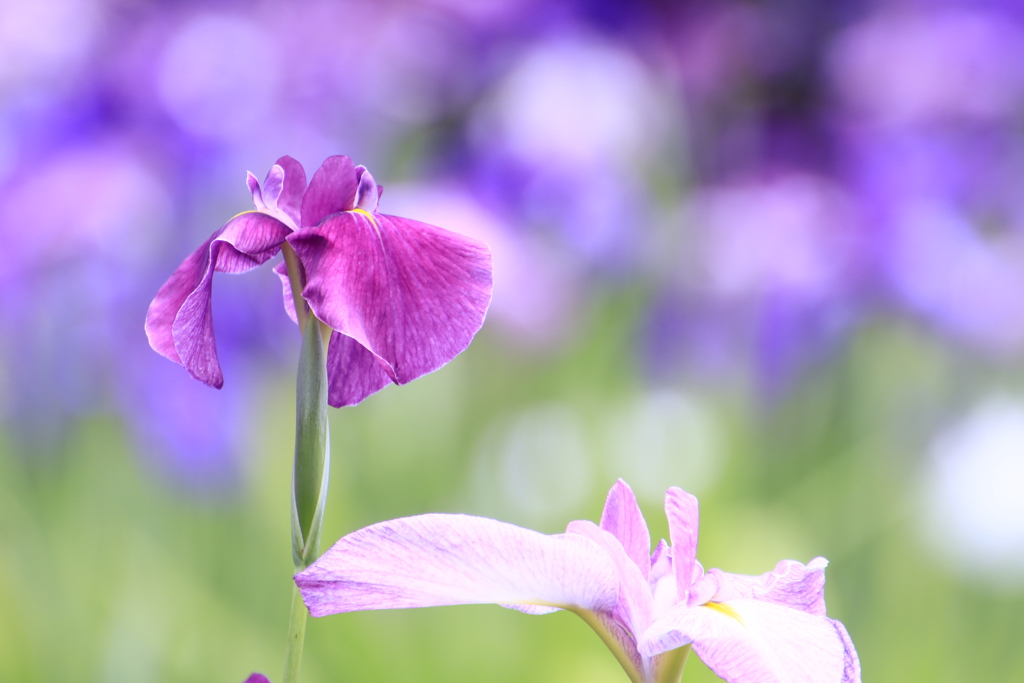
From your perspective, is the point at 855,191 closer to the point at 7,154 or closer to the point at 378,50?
the point at 378,50

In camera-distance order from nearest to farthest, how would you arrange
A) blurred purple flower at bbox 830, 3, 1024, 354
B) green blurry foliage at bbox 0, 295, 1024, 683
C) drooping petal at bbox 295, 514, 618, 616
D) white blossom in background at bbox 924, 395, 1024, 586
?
drooping petal at bbox 295, 514, 618, 616 < green blurry foliage at bbox 0, 295, 1024, 683 < white blossom in background at bbox 924, 395, 1024, 586 < blurred purple flower at bbox 830, 3, 1024, 354

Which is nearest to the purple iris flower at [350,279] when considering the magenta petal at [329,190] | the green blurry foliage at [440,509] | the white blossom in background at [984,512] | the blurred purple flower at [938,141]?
the magenta petal at [329,190]

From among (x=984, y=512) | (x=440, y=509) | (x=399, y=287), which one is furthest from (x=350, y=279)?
(x=984, y=512)

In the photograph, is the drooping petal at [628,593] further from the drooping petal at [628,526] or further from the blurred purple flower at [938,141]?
the blurred purple flower at [938,141]

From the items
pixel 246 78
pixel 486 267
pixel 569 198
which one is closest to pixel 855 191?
pixel 569 198

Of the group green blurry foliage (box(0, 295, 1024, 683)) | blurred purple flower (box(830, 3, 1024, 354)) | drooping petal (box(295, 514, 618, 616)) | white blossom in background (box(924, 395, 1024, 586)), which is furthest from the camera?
blurred purple flower (box(830, 3, 1024, 354))

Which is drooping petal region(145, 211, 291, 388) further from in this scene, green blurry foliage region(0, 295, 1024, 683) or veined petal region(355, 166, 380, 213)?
green blurry foliage region(0, 295, 1024, 683)

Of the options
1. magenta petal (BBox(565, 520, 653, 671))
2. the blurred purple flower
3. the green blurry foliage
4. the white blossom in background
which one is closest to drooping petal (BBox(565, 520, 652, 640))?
magenta petal (BBox(565, 520, 653, 671))
